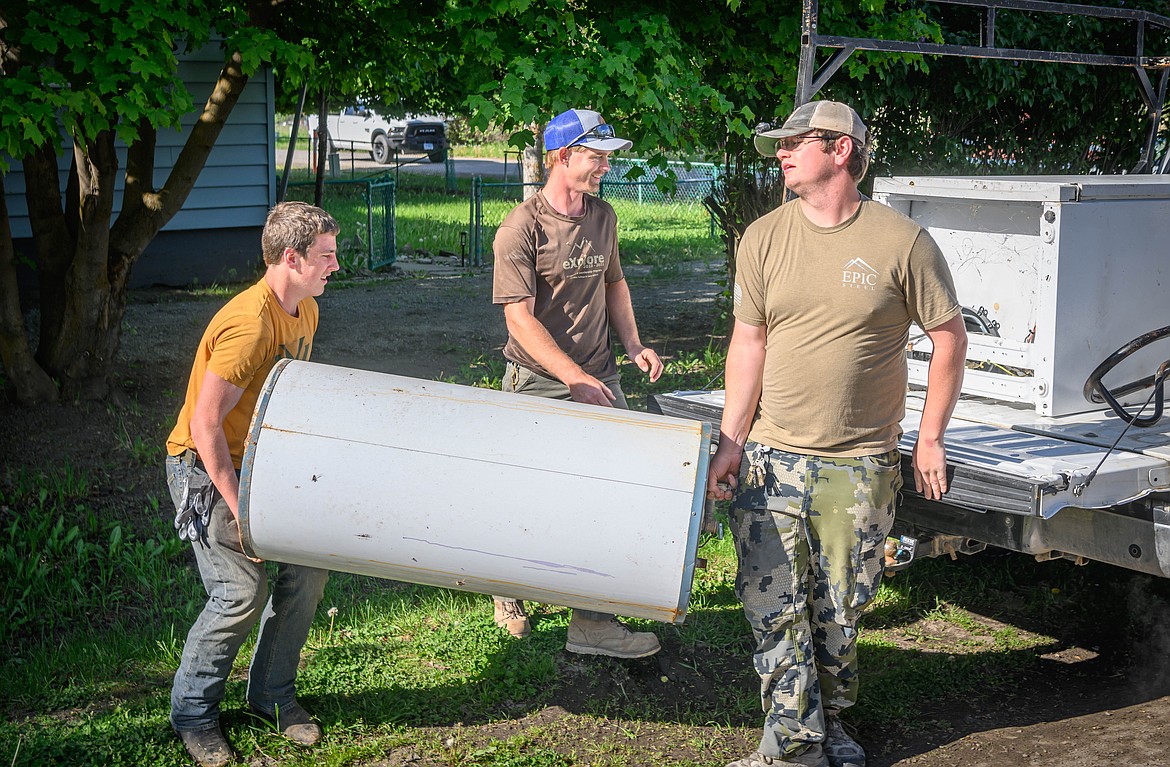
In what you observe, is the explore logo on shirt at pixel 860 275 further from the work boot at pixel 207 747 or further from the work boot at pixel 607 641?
the work boot at pixel 207 747

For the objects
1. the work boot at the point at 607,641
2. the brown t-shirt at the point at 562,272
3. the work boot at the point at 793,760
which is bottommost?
the work boot at the point at 793,760

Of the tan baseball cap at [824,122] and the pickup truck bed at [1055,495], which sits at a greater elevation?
the tan baseball cap at [824,122]

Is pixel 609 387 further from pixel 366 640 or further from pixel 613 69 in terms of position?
pixel 613 69

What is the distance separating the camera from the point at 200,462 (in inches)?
133

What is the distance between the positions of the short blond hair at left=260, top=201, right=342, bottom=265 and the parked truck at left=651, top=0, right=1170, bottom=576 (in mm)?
1722

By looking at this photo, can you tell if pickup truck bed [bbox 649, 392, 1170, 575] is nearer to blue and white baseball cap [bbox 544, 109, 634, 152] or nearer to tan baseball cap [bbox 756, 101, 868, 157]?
tan baseball cap [bbox 756, 101, 868, 157]

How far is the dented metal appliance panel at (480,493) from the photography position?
307 cm

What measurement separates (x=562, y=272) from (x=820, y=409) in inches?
46.1

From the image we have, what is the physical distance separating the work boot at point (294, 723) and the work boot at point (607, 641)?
102 centimetres

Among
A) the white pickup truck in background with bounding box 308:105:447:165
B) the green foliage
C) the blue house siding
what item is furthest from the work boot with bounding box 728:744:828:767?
the white pickup truck in background with bounding box 308:105:447:165

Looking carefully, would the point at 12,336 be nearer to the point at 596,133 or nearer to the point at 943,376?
the point at 596,133

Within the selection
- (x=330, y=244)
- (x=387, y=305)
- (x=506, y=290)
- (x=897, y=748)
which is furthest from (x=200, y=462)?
(x=387, y=305)

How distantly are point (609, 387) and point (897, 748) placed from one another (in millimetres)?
1622

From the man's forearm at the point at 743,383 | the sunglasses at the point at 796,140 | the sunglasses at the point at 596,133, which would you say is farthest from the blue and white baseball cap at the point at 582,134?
the man's forearm at the point at 743,383
